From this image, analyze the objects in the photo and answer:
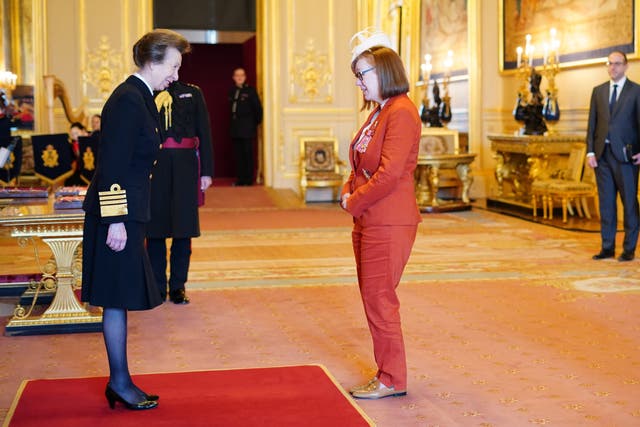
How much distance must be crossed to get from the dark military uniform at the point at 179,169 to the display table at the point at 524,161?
5935 millimetres

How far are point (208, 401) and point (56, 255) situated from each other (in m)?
1.91

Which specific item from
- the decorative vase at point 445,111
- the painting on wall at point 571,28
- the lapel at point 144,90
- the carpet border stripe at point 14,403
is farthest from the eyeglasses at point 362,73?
the decorative vase at point 445,111

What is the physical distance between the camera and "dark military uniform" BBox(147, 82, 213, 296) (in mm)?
5934

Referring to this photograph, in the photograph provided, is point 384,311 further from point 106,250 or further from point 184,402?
point 106,250

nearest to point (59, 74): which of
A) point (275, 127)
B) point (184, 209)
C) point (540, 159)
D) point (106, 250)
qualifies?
point (275, 127)

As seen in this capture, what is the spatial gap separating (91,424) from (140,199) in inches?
35.7

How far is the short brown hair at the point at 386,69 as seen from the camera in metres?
3.86

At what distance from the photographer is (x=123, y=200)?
3.61 meters

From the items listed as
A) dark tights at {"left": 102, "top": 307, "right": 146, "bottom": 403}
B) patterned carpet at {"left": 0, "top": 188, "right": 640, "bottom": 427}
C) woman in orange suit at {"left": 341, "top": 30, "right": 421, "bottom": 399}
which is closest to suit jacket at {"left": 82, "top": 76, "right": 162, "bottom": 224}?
dark tights at {"left": 102, "top": 307, "right": 146, "bottom": 403}

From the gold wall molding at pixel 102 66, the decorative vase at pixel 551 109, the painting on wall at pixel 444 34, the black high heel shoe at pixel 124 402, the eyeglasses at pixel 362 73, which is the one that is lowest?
the black high heel shoe at pixel 124 402

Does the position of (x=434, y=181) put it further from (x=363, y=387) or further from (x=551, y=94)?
(x=363, y=387)

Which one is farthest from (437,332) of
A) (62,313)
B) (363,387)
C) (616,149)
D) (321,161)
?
(321,161)

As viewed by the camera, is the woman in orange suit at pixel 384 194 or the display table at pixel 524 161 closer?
the woman in orange suit at pixel 384 194

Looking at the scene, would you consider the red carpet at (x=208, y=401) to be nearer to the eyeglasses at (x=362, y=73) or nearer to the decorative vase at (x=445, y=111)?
the eyeglasses at (x=362, y=73)
